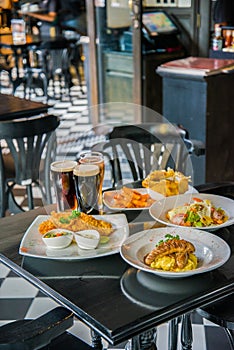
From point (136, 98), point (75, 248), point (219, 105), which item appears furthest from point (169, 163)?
point (136, 98)

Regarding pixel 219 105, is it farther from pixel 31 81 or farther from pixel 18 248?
pixel 31 81

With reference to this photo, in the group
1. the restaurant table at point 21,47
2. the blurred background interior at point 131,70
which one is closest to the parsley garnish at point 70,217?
the blurred background interior at point 131,70

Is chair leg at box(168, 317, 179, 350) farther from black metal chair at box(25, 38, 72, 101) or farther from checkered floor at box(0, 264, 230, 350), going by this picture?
black metal chair at box(25, 38, 72, 101)

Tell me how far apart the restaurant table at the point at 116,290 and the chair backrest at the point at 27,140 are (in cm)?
147

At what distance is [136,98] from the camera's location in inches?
234

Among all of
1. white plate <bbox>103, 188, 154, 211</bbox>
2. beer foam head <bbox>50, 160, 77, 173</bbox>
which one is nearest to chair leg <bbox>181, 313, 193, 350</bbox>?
white plate <bbox>103, 188, 154, 211</bbox>

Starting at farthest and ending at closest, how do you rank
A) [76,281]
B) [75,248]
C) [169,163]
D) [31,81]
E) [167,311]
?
[31,81]
[169,163]
[75,248]
[76,281]
[167,311]

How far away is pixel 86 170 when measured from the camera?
1.89 metres

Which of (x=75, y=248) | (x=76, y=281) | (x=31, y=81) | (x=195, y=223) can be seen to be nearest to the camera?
(x=76, y=281)

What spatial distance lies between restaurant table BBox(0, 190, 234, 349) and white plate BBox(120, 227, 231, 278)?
0.10 ft

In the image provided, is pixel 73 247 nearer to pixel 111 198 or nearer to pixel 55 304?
pixel 111 198

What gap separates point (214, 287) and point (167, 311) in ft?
0.53

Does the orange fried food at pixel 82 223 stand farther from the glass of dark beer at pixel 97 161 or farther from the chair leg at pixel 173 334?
the chair leg at pixel 173 334

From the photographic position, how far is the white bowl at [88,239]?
168cm
